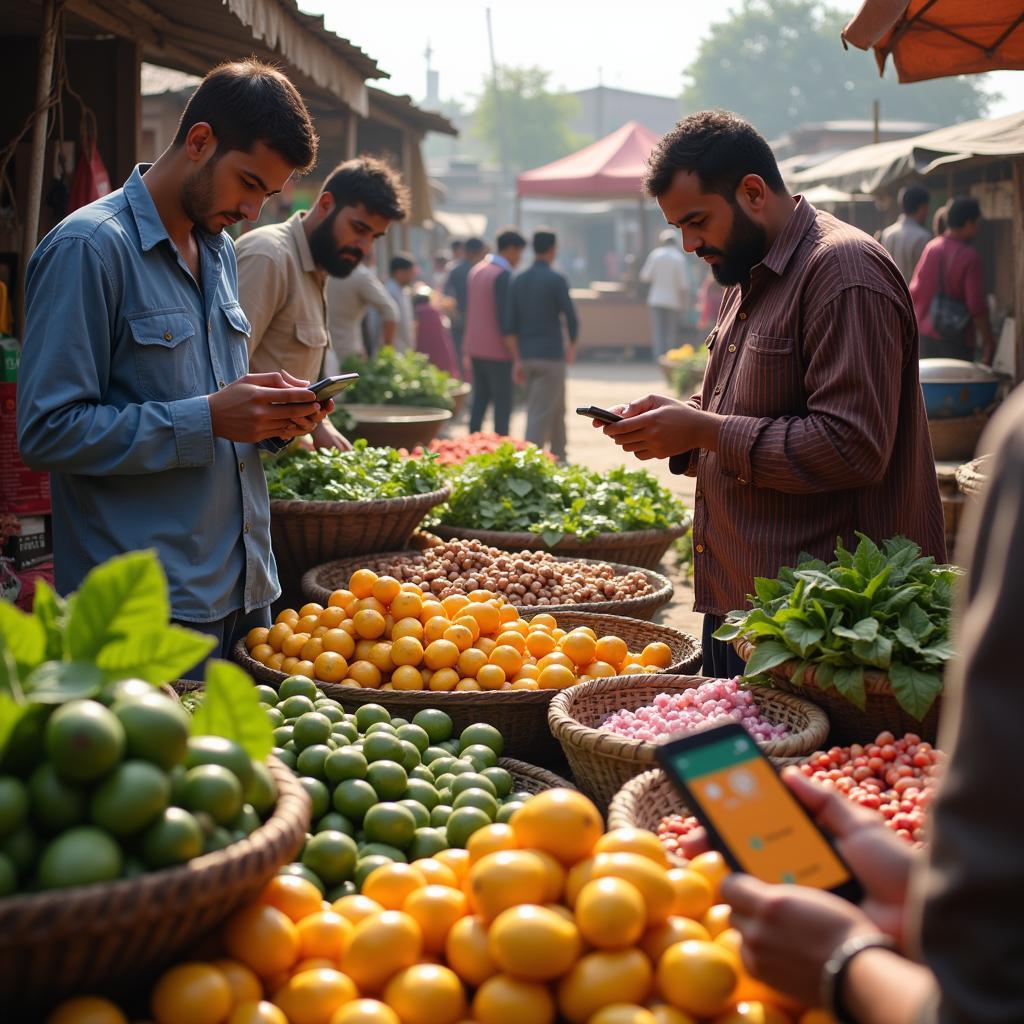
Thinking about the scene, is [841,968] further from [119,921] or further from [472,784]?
[472,784]

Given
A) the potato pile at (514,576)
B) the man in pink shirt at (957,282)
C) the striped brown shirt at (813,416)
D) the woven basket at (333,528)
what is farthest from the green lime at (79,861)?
the man in pink shirt at (957,282)

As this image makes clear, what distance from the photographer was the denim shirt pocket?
294cm

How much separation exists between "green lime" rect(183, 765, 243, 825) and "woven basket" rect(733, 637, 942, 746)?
58.7 inches

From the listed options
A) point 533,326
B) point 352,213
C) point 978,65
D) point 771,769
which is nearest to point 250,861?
point 771,769

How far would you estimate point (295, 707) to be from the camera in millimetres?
2721

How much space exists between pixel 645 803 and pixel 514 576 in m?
2.46

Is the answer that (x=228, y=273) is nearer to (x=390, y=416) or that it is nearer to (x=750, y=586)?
(x=750, y=586)

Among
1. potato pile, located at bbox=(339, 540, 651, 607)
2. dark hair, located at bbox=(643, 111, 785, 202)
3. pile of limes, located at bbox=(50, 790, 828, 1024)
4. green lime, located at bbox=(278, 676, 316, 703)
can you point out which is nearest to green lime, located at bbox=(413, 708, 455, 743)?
green lime, located at bbox=(278, 676, 316, 703)

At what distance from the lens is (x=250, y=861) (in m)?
1.53

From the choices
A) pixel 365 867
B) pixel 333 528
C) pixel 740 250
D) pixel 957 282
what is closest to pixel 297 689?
pixel 365 867

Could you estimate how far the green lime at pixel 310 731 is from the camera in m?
2.52

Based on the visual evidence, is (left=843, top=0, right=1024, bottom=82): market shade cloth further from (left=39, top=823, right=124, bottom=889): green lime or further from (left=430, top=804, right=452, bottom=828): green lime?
(left=39, top=823, right=124, bottom=889): green lime

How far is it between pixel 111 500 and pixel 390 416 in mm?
5147

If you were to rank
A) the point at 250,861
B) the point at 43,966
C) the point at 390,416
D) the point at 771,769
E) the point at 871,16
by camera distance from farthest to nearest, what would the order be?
the point at 390,416 → the point at 871,16 → the point at 771,769 → the point at 250,861 → the point at 43,966
